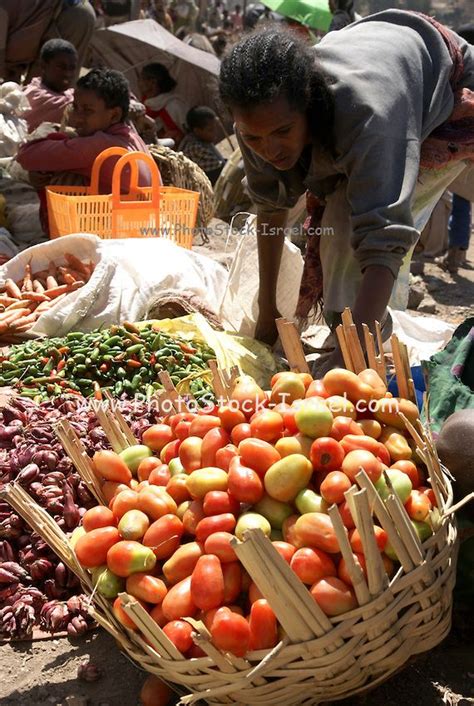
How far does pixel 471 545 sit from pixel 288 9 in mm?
7696

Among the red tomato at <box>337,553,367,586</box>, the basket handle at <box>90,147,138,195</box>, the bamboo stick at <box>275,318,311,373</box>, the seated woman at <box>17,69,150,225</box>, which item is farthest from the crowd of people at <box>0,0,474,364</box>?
the seated woman at <box>17,69,150,225</box>

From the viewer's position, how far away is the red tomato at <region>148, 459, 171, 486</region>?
1.88 meters

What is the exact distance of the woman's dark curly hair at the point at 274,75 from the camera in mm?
2305

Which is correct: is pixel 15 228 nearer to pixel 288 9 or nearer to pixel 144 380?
pixel 144 380

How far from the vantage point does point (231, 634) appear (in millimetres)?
1507

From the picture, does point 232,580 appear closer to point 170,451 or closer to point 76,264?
point 170,451

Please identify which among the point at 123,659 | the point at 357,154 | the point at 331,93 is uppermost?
the point at 331,93

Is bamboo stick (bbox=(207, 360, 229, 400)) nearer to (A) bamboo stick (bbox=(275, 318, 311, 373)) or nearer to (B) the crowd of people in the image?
(A) bamboo stick (bbox=(275, 318, 311, 373))

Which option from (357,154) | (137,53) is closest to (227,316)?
(357,154)

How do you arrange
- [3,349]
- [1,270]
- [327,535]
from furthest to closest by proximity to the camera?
[1,270], [3,349], [327,535]

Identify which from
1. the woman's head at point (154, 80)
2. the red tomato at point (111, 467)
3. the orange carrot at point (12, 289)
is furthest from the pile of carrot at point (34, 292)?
the woman's head at point (154, 80)

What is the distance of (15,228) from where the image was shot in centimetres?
570

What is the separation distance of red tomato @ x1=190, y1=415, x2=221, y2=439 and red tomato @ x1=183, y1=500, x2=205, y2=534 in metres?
0.22

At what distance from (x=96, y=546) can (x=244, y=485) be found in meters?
0.37
